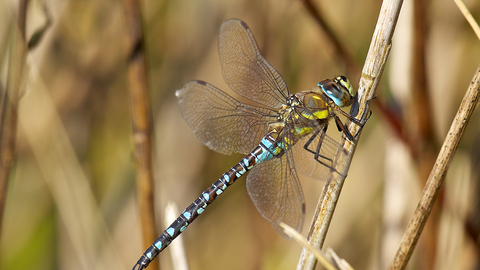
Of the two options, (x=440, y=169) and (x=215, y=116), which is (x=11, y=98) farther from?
(x=440, y=169)

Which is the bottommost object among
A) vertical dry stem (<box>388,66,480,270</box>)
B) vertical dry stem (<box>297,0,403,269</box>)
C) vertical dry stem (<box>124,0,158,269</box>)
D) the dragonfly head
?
vertical dry stem (<box>388,66,480,270</box>)

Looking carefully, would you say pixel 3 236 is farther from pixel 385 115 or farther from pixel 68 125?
pixel 385 115

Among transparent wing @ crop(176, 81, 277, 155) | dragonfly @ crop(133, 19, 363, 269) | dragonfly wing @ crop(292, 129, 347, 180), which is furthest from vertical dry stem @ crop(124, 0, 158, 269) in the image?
dragonfly wing @ crop(292, 129, 347, 180)

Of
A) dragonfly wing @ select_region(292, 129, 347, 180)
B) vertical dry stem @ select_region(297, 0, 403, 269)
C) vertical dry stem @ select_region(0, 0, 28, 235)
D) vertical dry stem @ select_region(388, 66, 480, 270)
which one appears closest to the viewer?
vertical dry stem @ select_region(388, 66, 480, 270)

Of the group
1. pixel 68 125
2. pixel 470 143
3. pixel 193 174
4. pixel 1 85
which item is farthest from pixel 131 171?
pixel 470 143

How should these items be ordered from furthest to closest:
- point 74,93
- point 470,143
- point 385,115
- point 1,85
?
point 74,93, point 1,85, point 470,143, point 385,115

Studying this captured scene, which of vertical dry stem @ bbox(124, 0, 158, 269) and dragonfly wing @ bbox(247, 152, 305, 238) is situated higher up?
vertical dry stem @ bbox(124, 0, 158, 269)

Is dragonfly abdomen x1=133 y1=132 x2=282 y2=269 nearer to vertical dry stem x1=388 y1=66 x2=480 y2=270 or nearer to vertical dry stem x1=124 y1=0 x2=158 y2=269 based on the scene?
vertical dry stem x1=124 y1=0 x2=158 y2=269

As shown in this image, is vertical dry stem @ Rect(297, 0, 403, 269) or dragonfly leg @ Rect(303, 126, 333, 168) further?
dragonfly leg @ Rect(303, 126, 333, 168)

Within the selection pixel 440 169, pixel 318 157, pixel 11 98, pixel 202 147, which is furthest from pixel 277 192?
pixel 11 98
